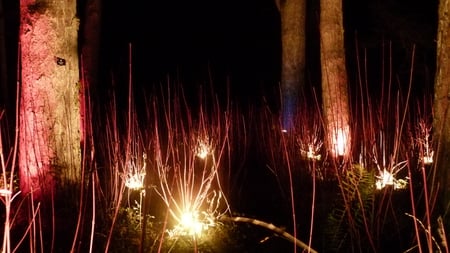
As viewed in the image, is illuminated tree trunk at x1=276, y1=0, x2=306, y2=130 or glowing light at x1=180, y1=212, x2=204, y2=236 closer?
glowing light at x1=180, y1=212, x2=204, y2=236

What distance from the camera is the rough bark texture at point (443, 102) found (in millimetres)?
4133

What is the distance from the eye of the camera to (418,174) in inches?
242

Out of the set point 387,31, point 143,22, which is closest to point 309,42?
point 387,31

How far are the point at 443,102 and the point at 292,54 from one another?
16.4ft

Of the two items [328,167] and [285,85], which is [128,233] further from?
[285,85]

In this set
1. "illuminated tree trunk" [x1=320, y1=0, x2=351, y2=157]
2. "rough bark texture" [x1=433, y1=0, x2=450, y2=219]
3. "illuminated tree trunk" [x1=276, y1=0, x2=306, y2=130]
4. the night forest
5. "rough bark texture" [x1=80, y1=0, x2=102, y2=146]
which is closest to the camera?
the night forest

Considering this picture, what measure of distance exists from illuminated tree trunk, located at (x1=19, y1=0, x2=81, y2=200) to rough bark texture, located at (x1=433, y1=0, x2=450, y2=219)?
119 inches

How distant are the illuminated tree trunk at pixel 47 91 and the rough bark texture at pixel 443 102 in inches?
119

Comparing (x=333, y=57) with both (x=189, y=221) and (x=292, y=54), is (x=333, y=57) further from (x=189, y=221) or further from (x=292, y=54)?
(x=189, y=221)

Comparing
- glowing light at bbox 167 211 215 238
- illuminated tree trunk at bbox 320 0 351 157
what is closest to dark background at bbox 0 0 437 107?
illuminated tree trunk at bbox 320 0 351 157

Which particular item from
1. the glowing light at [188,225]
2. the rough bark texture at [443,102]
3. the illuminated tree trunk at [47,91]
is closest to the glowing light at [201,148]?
the glowing light at [188,225]

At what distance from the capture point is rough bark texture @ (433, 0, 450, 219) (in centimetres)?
413

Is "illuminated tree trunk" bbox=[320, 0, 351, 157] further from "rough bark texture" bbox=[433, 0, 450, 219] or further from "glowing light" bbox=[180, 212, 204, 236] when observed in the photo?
"glowing light" bbox=[180, 212, 204, 236]

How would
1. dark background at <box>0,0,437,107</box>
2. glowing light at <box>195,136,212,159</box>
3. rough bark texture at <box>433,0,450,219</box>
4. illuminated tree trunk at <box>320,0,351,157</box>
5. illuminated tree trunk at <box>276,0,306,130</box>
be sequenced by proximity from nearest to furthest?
rough bark texture at <box>433,0,450,219</box>
glowing light at <box>195,136,212,159</box>
illuminated tree trunk at <box>320,0,351,157</box>
illuminated tree trunk at <box>276,0,306,130</box>
dark background at <box>0,0,437,107</box>
